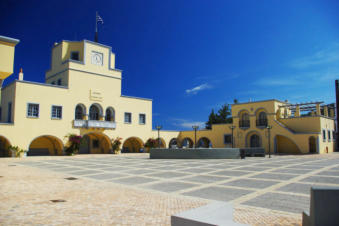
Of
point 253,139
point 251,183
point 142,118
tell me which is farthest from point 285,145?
point 251,183

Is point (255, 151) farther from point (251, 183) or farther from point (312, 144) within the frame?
point (251, 183)

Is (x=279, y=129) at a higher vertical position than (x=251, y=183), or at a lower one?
higher

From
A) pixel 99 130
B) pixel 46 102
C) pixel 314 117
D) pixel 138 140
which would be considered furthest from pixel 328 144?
pixel 46 102

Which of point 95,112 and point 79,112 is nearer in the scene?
point 79,112

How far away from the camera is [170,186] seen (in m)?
9.42

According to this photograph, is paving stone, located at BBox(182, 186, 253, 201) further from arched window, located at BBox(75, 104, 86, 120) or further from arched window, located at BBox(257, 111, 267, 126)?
arched window, located at BBox(257, 111, 267, 126)

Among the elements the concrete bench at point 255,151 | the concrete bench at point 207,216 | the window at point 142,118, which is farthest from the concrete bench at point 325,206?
the window at point 142,118

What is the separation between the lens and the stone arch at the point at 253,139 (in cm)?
3646

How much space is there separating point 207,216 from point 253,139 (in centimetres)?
3597

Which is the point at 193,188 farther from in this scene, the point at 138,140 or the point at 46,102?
the point at 138,140

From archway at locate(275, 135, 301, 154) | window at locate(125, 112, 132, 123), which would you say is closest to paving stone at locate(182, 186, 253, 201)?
window at locate(125, 112, 132, 123)

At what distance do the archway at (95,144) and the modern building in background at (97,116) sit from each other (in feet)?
0.44

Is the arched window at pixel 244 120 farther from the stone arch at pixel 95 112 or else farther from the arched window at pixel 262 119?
the stone arch at pixel 95 112

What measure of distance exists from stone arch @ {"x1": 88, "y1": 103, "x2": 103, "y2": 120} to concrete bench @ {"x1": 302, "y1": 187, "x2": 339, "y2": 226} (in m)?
32.0
